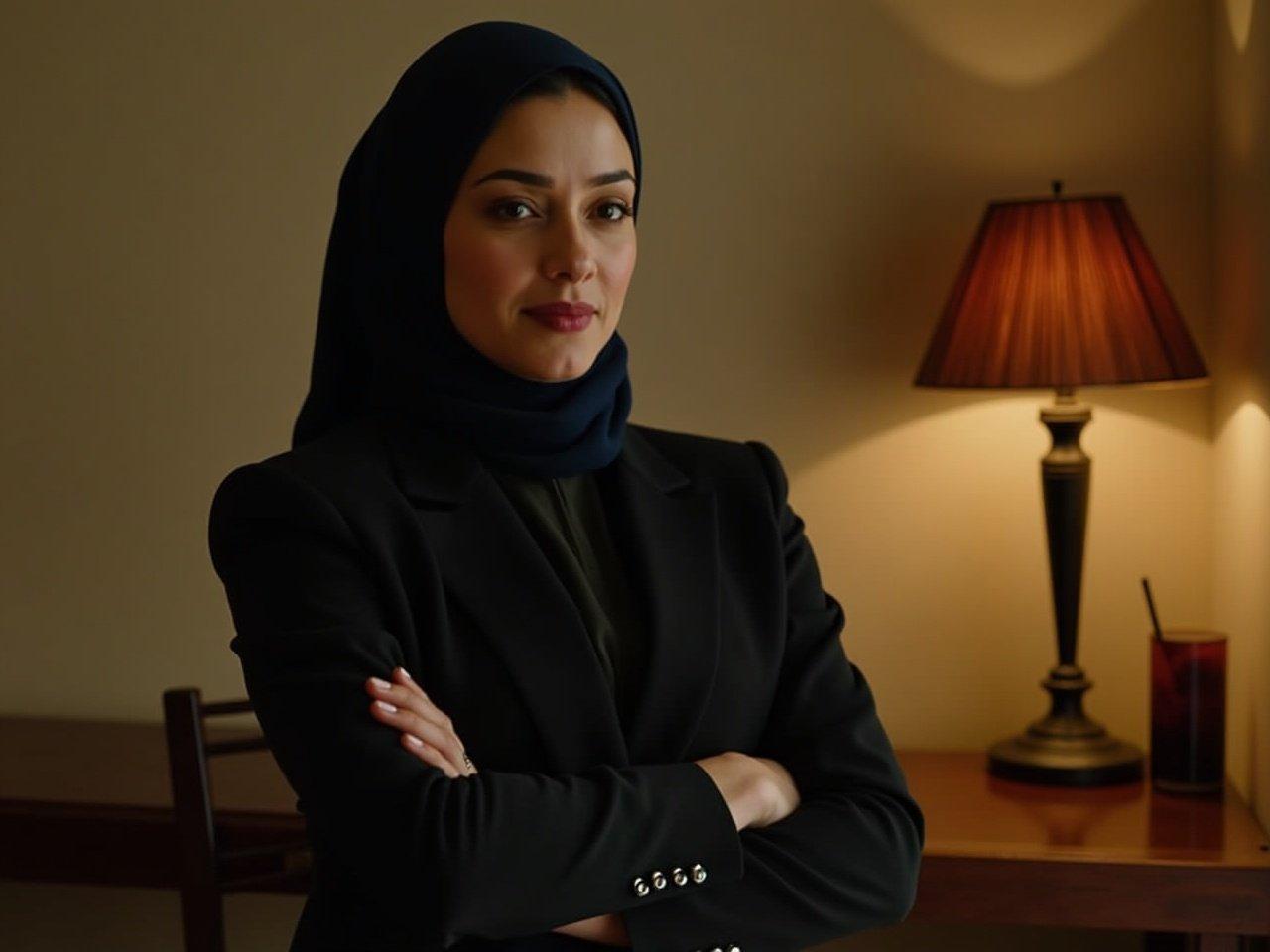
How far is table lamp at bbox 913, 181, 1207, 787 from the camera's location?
8.06ft

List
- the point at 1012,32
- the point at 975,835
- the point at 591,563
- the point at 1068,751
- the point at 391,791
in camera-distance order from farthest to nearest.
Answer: the point at 1012,32 → the point at 1068,751 → the point at 975,835 → the point at 591,563 → the point at 391,791

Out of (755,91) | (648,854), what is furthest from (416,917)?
(755,91)

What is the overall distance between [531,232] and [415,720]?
0.43m

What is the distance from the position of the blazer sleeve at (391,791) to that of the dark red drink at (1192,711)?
1270 millimetres

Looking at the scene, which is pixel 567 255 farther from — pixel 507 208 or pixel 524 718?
pixel 524 718

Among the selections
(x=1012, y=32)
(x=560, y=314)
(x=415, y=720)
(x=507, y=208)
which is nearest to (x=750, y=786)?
(x=415, y=720)

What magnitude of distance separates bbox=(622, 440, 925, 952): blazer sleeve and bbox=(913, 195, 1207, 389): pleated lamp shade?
0.90 meters

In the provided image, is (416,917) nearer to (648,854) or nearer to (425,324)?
(648,854)

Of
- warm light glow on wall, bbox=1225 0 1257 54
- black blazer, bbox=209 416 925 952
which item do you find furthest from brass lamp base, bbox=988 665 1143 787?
black blazer, bbox=209 416 925 952

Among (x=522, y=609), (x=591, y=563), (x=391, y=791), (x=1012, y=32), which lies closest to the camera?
(x=391, y=791)

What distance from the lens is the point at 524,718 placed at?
4.71ft

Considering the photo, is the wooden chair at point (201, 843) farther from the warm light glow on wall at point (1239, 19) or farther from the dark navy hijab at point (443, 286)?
the warm light glow on wall at point (1239, 19)

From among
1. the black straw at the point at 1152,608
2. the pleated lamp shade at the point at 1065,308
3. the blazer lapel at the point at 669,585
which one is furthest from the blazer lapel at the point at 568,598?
the black straw at the point at 1152,608

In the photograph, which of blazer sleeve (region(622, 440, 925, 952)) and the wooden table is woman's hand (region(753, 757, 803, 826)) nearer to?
blazer sleeve (region(622, 440, 925, 952))
